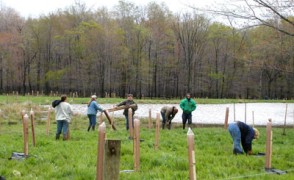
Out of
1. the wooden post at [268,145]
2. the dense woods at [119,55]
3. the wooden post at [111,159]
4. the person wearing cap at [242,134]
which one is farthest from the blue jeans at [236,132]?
the dense woods at [119,55]

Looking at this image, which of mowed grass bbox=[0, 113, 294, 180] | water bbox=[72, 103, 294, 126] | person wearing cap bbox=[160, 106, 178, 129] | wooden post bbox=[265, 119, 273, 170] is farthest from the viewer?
water bbox=[72, 103, 294, 126]

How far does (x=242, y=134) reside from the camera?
8.98m

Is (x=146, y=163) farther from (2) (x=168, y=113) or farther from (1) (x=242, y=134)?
(2) (x=168, y=113)

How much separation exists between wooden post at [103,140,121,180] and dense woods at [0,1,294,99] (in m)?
54.3

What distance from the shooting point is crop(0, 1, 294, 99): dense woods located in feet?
198

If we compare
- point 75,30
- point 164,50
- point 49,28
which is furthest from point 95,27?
point 164,50

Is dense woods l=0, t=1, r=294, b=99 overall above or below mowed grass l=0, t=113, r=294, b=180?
above

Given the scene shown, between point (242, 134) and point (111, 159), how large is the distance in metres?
5.25

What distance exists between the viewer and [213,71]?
67.8 meters

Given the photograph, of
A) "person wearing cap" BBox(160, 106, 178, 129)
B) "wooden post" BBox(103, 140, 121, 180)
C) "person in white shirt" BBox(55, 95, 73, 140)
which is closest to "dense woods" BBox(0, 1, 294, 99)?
"person wearing cap" BBox(160, 106, 178, 129)

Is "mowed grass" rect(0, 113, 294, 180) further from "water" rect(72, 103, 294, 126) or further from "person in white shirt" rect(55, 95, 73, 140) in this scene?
"water" rect(72, 103, 294, 126)

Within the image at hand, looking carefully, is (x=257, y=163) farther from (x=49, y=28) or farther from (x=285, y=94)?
(x=285, y=94)

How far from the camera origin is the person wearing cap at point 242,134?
347 inches

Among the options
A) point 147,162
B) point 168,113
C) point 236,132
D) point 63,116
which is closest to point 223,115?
point 168,113
